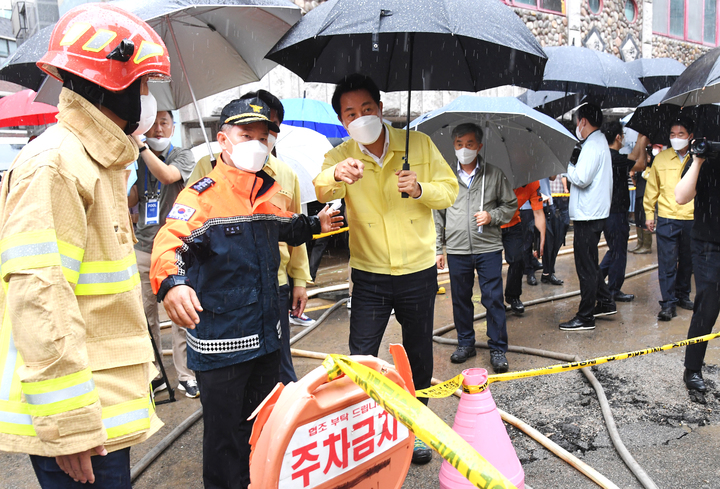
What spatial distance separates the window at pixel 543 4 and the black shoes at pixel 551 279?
9.97 meters

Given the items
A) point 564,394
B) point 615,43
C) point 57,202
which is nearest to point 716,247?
point 564,394

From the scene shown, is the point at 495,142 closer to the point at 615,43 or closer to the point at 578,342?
the point at 578,342

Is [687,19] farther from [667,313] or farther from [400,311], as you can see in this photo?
[400,311]

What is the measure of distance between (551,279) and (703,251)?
12.9 ft

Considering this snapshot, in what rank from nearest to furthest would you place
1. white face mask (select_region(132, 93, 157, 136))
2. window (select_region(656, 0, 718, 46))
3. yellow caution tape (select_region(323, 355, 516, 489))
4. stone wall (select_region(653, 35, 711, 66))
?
yellow caution tape (select_region(323, 355, 516, 489)) < white face mask (select_region(132, 93, 157, 136)) < stone wall (select_region(653, 35, 711, 66)) < window (select_region(656, 0, 718, 46))

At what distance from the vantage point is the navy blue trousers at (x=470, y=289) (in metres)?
4.80

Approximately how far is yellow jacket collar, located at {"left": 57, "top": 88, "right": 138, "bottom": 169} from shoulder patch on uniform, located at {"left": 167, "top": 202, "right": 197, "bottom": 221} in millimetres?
618

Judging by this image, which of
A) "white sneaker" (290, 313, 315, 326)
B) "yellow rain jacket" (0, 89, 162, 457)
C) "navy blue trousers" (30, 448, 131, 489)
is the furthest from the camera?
"white sneaker" (290, 313, 315, 326)

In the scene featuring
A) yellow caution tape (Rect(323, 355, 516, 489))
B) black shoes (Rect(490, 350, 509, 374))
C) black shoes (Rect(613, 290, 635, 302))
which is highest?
yellow caution tape (Rect(323, 355, 516, 489))

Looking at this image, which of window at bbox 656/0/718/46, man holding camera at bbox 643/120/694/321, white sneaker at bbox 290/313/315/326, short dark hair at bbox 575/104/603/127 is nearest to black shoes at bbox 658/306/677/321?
man holding camera at bbox 643/120/694/321

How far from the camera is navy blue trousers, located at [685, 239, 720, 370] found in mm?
3785

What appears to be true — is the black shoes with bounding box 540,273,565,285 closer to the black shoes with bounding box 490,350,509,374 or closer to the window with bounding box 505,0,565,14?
the black shoes with bounding box 490,350,509,374

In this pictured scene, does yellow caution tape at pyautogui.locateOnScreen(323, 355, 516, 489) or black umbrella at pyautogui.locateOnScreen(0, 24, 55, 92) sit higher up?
black umbrella at pyautogui.locateOnScreen(0, 24, 55, 92)

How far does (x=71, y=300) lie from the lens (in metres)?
1.54
